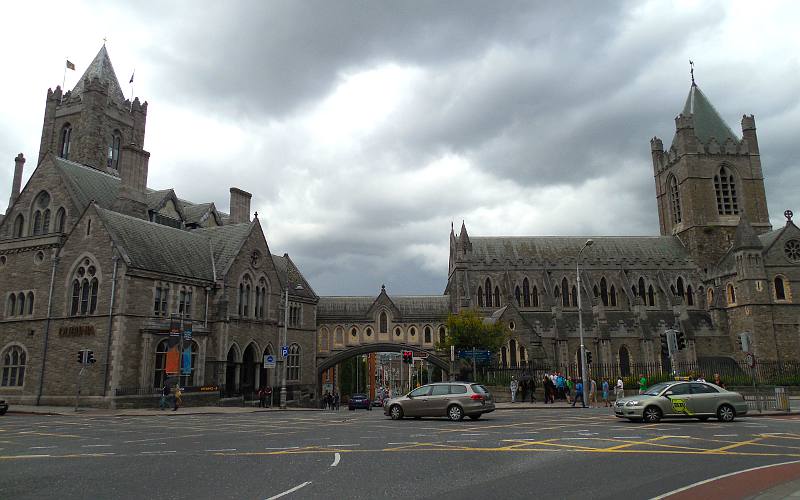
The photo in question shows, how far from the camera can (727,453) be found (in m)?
12.2

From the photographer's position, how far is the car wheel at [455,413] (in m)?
21.2

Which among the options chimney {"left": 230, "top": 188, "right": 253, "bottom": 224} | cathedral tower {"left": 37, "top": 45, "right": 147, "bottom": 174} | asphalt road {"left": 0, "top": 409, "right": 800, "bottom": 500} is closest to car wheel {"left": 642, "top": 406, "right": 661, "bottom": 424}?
asphalt road {"left": 0, "top": 409, "right": 800, "bottom": 500}

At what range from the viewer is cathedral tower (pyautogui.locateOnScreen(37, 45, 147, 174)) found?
55.9 metres

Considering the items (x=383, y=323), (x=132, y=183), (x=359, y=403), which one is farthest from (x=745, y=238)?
(x=132, y=183)

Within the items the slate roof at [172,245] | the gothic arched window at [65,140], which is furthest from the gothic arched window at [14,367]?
the gothic arched window at [65,140]

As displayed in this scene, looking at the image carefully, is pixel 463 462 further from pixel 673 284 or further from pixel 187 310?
pixel 673 284

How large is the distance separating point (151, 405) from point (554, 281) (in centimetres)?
4353

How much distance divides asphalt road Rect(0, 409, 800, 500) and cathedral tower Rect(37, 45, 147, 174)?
4506cm

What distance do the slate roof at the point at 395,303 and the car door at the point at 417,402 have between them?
3314 cm

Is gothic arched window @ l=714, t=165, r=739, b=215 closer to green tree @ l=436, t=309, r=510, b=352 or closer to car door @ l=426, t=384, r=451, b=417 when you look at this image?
green tree @ l=436, t=309, r=510, b=352

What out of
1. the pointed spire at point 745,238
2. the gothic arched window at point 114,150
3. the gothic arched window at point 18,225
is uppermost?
the gothic arched window at point 114,150

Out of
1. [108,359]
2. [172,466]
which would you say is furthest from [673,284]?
[172,466]

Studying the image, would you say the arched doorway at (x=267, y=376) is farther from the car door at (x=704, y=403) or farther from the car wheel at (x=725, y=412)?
the car wheel at (x=725, y=412)

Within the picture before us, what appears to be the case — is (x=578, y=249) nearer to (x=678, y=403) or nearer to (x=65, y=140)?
(x=678, y=403)
